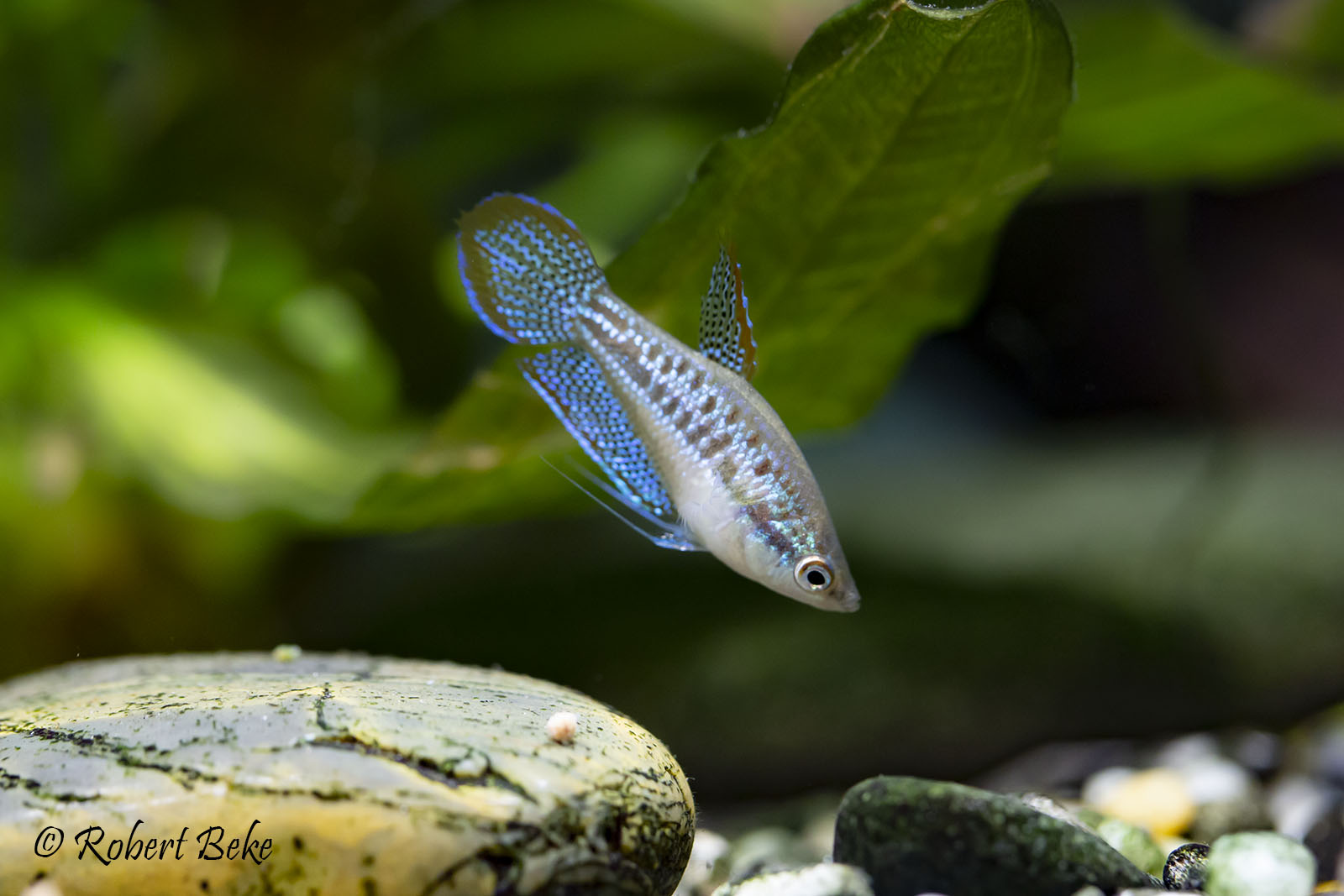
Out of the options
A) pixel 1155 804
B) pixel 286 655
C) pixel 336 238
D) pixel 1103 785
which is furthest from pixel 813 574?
pixel 336 238

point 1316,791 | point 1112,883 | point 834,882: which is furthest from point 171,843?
point 1316,791

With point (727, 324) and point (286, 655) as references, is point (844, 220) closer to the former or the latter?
point (727, 324)

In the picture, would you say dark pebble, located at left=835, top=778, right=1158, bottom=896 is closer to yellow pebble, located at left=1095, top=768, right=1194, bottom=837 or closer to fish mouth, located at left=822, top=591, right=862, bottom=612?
fish mouth, located at left=822, top=591, right=862, bottom=612

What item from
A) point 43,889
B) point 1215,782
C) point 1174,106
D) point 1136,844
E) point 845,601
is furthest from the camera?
point 1174,106

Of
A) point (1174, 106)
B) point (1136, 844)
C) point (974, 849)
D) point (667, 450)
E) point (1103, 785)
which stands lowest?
point (1103, 785)

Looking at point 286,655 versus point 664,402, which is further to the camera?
point 286,655

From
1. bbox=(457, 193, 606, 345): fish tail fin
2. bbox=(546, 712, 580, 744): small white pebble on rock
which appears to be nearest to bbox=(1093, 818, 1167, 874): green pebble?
bbox=(546, 712, 580, 744): small white pebble on rock

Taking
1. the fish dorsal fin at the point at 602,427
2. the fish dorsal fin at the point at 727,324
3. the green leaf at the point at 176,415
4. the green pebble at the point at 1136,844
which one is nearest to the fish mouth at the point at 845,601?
the fish dorsal fin at the point at 602,427

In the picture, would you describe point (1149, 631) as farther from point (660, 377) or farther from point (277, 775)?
point (277, 775)
